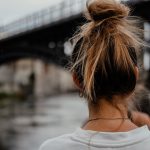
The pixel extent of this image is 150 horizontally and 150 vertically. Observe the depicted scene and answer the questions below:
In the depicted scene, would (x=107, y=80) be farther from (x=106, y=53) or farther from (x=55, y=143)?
(x=55, y=143)

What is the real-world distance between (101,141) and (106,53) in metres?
0.29

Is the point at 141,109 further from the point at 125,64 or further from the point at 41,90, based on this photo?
the point at 41,90

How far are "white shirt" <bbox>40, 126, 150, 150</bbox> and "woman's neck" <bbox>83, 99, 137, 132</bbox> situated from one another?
34 mm

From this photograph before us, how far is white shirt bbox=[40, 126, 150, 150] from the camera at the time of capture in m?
1.79

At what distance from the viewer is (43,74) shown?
68000 millimetres

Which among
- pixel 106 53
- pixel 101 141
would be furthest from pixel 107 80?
pixel 101 141

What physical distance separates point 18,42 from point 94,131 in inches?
1089

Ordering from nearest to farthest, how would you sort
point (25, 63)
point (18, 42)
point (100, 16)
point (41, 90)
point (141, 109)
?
point (100, 16) < point (141, 109) < point (18, 42) < point (41, 90) < point (25, 63)

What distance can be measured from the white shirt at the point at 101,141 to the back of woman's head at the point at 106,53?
0.43 feet

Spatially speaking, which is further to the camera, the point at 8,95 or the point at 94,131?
the point at 8,95

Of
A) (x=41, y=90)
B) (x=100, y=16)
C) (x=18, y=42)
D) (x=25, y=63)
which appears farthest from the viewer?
(x=25, y=63)

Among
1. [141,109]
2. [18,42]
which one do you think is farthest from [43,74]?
[141,109]

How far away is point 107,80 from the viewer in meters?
1.85

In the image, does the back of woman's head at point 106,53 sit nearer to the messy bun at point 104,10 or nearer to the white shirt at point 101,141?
the messy bun at point 104,10
